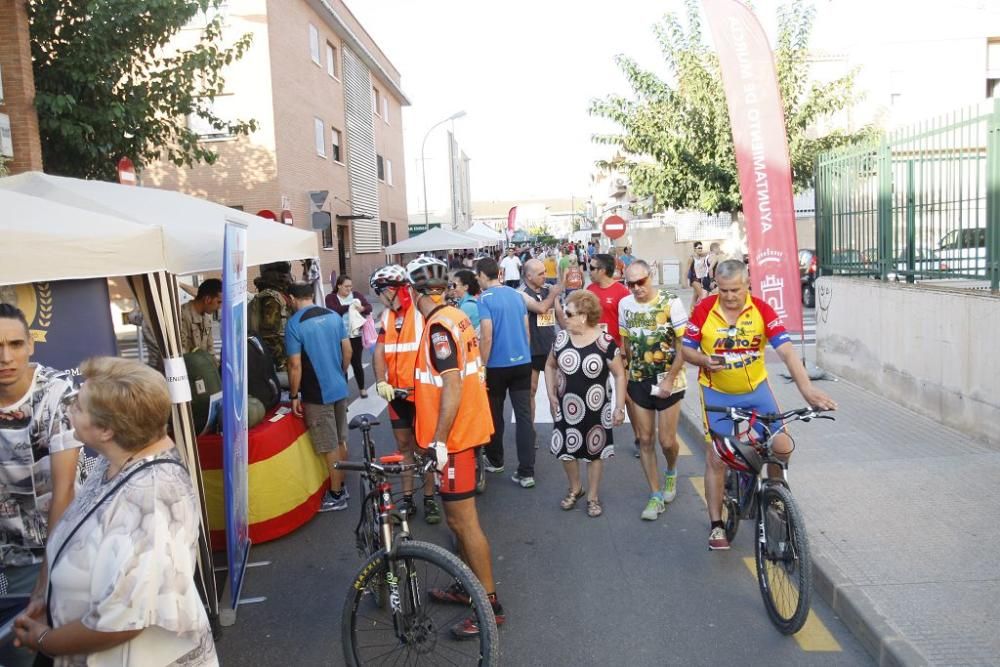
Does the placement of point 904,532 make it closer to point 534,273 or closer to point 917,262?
point 534,273

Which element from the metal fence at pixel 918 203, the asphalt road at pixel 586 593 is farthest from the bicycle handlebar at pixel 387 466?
the metal fence at pixel 918 203

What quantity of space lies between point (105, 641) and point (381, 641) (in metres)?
1.69

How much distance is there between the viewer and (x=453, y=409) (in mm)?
3988

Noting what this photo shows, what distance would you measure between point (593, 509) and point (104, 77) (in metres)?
8.83

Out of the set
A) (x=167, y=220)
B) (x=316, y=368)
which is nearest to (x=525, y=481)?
(x=316, y=368)

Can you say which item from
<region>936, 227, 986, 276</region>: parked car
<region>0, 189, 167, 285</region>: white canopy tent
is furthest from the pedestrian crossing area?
<region>0, 189, 167, 285</region>: white canopy tent

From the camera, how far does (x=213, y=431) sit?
5703 mm

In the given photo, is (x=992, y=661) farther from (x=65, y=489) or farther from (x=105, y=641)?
(x=65, y=489)

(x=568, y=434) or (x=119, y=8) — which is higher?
(x=119, y=8)

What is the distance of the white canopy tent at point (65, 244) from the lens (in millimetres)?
3621

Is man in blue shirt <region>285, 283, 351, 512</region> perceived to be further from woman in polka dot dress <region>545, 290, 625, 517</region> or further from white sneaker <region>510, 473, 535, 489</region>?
woman in polka dot dress <region>545, 290, 625, 517</region>

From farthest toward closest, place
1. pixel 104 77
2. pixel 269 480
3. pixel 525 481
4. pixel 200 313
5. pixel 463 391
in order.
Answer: pixel 104 77
pixel 200 313
pixel 525 481
pixel 269 480
pixel 463 391

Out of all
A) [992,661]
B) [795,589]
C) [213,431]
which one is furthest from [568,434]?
[992,661]

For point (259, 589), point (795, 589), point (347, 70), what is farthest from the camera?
point (347, 70)
